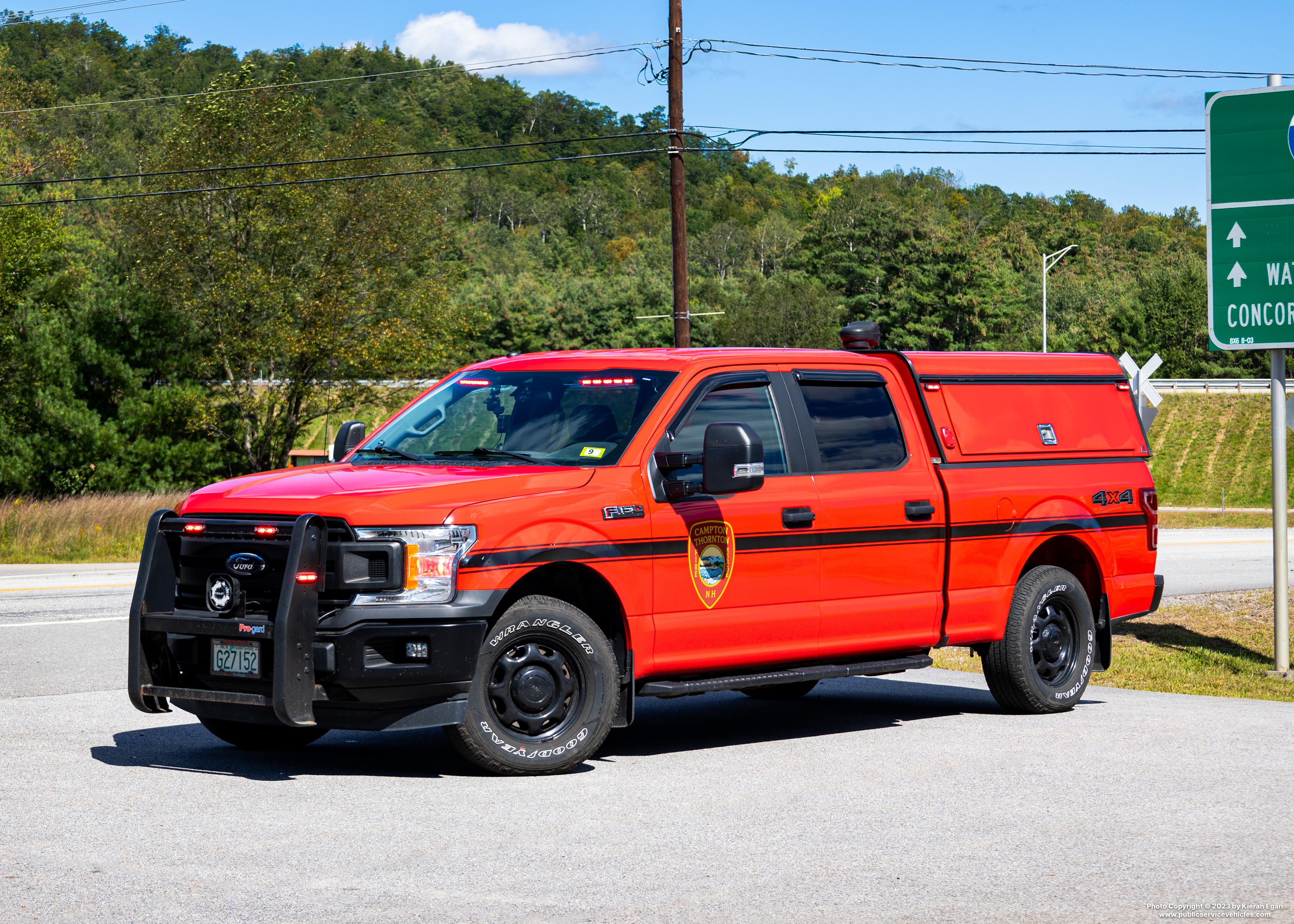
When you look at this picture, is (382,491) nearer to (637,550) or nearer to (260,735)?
(637,550)

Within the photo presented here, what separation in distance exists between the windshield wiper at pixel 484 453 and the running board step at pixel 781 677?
4.42 feet

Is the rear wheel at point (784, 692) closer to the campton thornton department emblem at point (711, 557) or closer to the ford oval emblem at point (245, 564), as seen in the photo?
the campton thornton department emblem at point (711, 557)

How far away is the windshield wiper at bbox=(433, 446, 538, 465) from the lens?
7.99 m

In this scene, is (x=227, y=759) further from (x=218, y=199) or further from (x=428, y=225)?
(x=428, y=225)

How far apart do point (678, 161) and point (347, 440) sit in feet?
65.7

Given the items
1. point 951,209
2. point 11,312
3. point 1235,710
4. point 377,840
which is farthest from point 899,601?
point 951,209

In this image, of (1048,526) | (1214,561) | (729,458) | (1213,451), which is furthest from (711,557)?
(1213,451)

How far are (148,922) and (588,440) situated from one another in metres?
3.75

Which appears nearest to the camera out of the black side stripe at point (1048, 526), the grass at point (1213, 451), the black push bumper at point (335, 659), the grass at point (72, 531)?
the black push bumper at point (335, 659)

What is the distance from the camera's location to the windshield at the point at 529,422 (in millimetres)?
8047

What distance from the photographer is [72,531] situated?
27.4m

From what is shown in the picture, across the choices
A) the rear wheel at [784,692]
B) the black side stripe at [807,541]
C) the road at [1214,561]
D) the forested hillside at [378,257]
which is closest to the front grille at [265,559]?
the black side stripe at [807,541]

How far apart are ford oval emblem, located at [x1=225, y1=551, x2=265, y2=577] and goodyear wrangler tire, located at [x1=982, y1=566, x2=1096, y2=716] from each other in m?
4.79

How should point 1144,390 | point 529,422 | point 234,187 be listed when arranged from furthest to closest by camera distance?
point 234,187 → point 1144,390 → point 529,422
